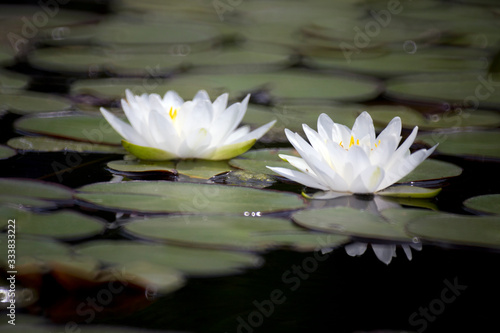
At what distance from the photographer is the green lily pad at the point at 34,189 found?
1.62m

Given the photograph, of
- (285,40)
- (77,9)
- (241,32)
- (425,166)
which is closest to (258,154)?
(425,166)

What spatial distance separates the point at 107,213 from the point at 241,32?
2517 mm

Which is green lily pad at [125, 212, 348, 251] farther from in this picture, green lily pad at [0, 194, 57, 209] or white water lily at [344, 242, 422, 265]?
green lily pad at [0, 194, 57, 209]

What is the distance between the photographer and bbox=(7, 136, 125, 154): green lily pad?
80.7 inches

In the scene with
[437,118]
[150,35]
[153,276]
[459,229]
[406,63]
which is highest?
[150,35]

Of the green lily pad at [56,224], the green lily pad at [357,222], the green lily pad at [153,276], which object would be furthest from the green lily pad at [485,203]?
the green lily pad at [56,224]

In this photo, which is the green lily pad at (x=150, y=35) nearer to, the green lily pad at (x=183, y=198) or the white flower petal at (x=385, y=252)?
the green lily pad at (x=183, y=198)

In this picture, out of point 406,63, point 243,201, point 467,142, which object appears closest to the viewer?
point 243,201

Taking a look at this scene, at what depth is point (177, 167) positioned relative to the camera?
76.1 inches

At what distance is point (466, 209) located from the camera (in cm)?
165

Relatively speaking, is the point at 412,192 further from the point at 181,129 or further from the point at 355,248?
the point at 181,129

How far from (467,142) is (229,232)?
1.08 meters

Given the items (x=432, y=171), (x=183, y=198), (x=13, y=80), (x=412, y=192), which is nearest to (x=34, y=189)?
(x=183, y=198)

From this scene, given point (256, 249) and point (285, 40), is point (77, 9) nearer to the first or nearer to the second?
point (285, 40)
